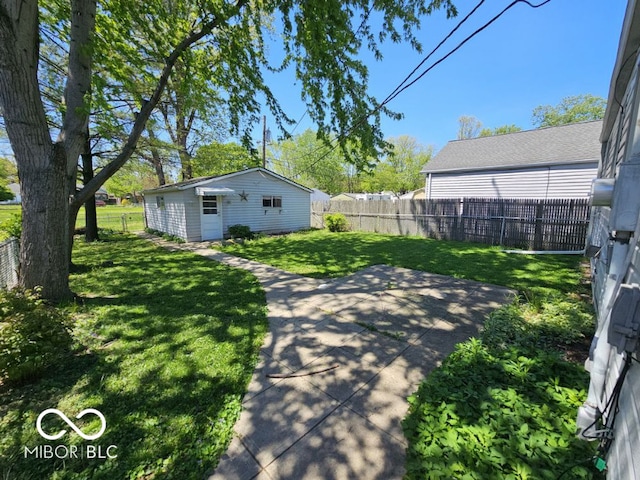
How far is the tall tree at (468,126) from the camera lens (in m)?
33.7

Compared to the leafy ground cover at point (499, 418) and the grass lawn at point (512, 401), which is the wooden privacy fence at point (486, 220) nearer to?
the grass lawn at point (512, 401)

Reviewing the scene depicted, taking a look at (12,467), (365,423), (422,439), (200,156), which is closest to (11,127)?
(12,467)

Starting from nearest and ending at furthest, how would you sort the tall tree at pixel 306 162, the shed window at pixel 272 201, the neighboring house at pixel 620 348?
the neighboring house at pixel 620 348 → the shed window at pixel 272 201 → the tall tree at pixel 306 162

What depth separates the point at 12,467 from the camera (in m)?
1.73

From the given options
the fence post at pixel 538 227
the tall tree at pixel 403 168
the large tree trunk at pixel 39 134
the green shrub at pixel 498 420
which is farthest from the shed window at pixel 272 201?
the tall tree at pixel 403 168

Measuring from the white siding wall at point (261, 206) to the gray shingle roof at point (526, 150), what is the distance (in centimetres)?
758

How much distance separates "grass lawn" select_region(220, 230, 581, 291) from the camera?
5789 millimetres

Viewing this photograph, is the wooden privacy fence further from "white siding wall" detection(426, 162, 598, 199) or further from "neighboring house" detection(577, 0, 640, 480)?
"neighboring house" detection(577, 0, 640, 480)

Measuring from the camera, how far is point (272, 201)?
14.0 m

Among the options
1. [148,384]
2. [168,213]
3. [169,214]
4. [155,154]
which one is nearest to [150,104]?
[148,384]

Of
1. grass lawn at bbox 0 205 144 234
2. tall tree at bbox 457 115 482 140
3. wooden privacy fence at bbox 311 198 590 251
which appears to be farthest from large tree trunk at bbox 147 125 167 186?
tall tree at bbox 457 115 482 140

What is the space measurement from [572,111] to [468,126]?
32.7ft

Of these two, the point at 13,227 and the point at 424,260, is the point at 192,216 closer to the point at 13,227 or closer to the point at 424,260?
the point at 13,227

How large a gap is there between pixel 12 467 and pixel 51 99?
11265 millimetres
